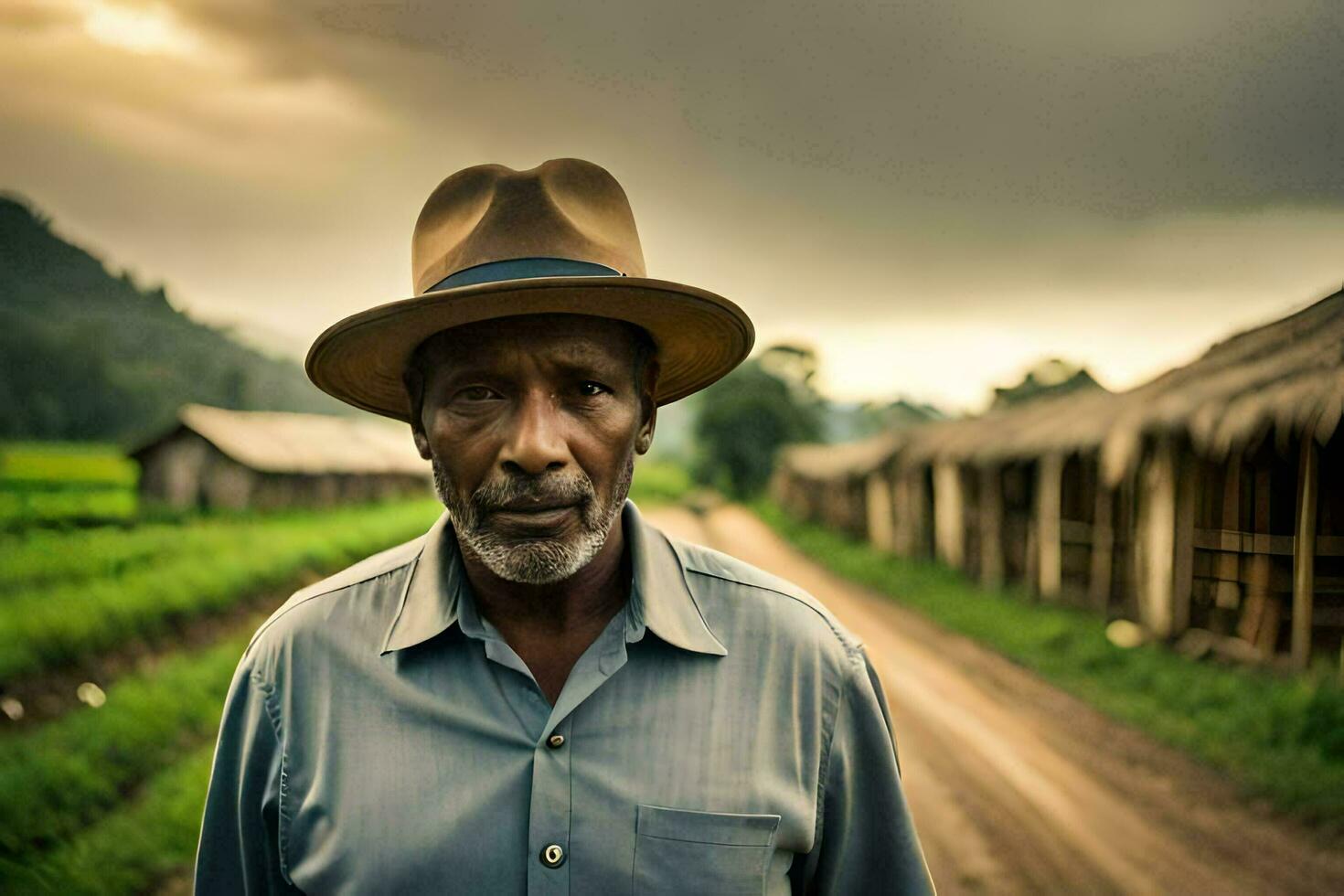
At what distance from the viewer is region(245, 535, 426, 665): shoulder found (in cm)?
163

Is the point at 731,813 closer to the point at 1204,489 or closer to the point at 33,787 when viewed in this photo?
the point at 33,787

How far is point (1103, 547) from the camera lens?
8.69 m

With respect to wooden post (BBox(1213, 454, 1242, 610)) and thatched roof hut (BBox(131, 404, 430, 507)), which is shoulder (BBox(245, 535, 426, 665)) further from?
wooden post (BBox(1213, 454, 1242, 610))

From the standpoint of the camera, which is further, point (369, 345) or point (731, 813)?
point (369, 345)

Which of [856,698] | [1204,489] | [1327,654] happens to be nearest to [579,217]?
[856,698]

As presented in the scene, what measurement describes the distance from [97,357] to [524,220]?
4701 mm

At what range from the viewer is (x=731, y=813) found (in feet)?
4.92

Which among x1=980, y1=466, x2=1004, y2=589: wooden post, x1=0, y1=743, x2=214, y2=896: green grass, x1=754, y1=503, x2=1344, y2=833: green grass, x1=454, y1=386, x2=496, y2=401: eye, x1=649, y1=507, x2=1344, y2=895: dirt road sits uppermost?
x1=454, y1=386, x2=496, y2=401: eye

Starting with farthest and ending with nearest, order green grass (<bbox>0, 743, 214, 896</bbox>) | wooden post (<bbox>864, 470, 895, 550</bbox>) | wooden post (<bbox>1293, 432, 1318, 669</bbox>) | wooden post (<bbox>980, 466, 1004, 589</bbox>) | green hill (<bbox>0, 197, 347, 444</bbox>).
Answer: wooden post (<bbox>864, 470, 895, 550</bbox>)
wooden post (<bbox>980, 466, 1004, 589</bbox>)
green hill (<bbox>0, 197, 347, 444</bbox>)
wooden post (<bbox>1293, 432, 1318, 669</bbox>)
green grass (<bbox>0, 743, 214, 896</bbox>)

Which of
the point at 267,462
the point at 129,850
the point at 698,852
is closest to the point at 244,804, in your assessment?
the point at 698,852

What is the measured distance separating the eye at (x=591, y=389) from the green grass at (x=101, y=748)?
11.9 ft

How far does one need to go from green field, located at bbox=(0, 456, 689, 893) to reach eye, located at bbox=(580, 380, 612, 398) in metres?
→ 1.44

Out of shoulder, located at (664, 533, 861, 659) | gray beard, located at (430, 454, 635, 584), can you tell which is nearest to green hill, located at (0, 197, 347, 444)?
gray beard, located at (430, 454, 635, 584)

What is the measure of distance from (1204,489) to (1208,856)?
260 centimetres
